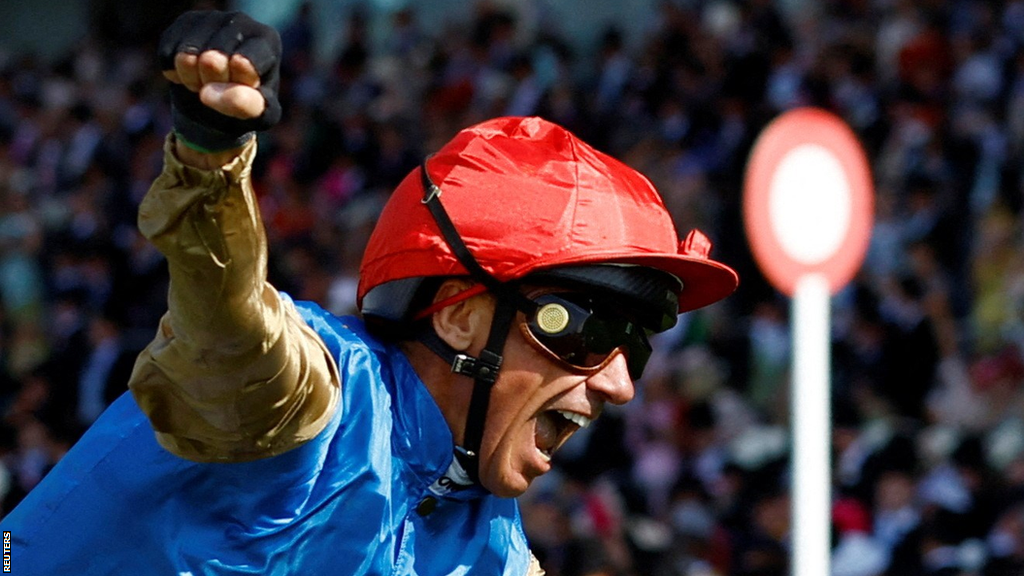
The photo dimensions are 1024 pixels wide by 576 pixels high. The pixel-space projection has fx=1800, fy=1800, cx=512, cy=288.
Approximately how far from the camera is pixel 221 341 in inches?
131

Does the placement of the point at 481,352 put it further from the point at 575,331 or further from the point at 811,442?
the point at 811,442

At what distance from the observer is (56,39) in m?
19.1

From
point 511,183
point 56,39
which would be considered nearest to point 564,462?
point 511,183

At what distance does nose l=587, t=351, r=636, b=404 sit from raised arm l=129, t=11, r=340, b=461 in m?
0.69

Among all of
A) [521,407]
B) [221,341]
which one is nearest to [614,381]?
[521,407]

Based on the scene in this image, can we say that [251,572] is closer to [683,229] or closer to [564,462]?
[564,462]

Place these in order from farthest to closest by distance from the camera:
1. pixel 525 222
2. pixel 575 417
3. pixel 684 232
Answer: pixel 684 232 < pixel 575 417 < pixel 525 222

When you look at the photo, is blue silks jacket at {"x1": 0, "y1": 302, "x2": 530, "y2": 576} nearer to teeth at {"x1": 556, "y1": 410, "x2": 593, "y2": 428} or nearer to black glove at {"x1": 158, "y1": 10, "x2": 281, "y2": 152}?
teeth at {"x1": 556, "y1": 410, "x2": 593, "y2": 428}

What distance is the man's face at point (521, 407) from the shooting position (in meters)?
4.01

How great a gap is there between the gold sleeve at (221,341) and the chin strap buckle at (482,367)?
0.46 meters

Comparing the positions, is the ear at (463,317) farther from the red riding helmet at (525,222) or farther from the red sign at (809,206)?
the red sign at (809,206)

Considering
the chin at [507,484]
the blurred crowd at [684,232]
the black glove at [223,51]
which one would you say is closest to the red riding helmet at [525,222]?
the chin at [507,484]

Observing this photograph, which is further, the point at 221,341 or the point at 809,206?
the point at 809,206

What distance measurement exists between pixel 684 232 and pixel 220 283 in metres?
8.49
